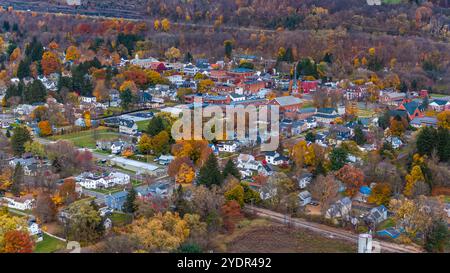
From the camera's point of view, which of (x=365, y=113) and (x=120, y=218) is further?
(x=365, y=113)

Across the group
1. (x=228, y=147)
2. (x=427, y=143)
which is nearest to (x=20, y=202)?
(x=228, y=147)

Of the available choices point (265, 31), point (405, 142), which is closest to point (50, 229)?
point (405, 142)

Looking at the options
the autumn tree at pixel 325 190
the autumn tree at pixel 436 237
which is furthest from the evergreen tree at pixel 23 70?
the autumn tree at pixel 436 237

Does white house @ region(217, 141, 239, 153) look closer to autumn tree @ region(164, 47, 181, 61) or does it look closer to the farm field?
the farm field

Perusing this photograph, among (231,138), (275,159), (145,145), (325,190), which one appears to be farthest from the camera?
(231,138)

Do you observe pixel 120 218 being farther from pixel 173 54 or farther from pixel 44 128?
pixel 173 54

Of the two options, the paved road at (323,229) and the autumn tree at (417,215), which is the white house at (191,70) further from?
the autumn tree at (417,215)
